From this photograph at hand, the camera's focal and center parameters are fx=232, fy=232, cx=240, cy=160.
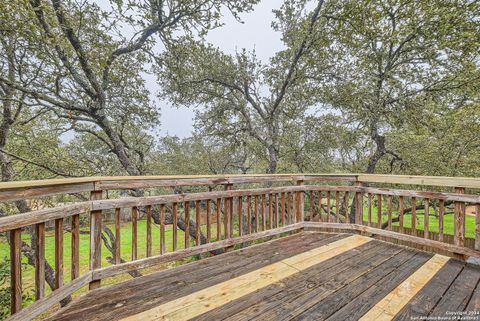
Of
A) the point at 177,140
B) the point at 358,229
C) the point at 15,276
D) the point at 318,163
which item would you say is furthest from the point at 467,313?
the point at 177,140

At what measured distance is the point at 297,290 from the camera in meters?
2.02

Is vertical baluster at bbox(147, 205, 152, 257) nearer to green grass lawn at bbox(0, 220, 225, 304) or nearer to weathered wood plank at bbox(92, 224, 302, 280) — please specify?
weathered wood plank at bbox(92, 224, 302, 280)

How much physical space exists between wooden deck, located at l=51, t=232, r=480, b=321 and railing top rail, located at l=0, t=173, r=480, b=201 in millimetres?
892

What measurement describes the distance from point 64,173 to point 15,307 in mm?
4716

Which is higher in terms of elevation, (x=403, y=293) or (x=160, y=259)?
(x=160, y=259)

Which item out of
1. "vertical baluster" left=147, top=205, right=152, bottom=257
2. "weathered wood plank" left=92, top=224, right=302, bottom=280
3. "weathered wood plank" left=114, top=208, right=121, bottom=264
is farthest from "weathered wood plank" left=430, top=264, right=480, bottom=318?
"weathered wood plank" left=114, top=208, right=121, bottom=264

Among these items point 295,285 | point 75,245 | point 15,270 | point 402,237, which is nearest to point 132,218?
point 75,245

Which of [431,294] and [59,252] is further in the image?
[431,294]

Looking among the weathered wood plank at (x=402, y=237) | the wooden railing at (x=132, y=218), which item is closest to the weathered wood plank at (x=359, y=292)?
the weathered wood plank at (x=402, y=237)

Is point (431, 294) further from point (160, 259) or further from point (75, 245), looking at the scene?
point (75, 245)

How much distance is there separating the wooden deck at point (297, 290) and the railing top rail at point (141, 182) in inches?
35.1

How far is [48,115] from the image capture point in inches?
236

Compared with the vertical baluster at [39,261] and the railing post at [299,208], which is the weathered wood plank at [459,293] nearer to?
the railing post at [299,208]

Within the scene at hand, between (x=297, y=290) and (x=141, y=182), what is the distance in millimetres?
1763
